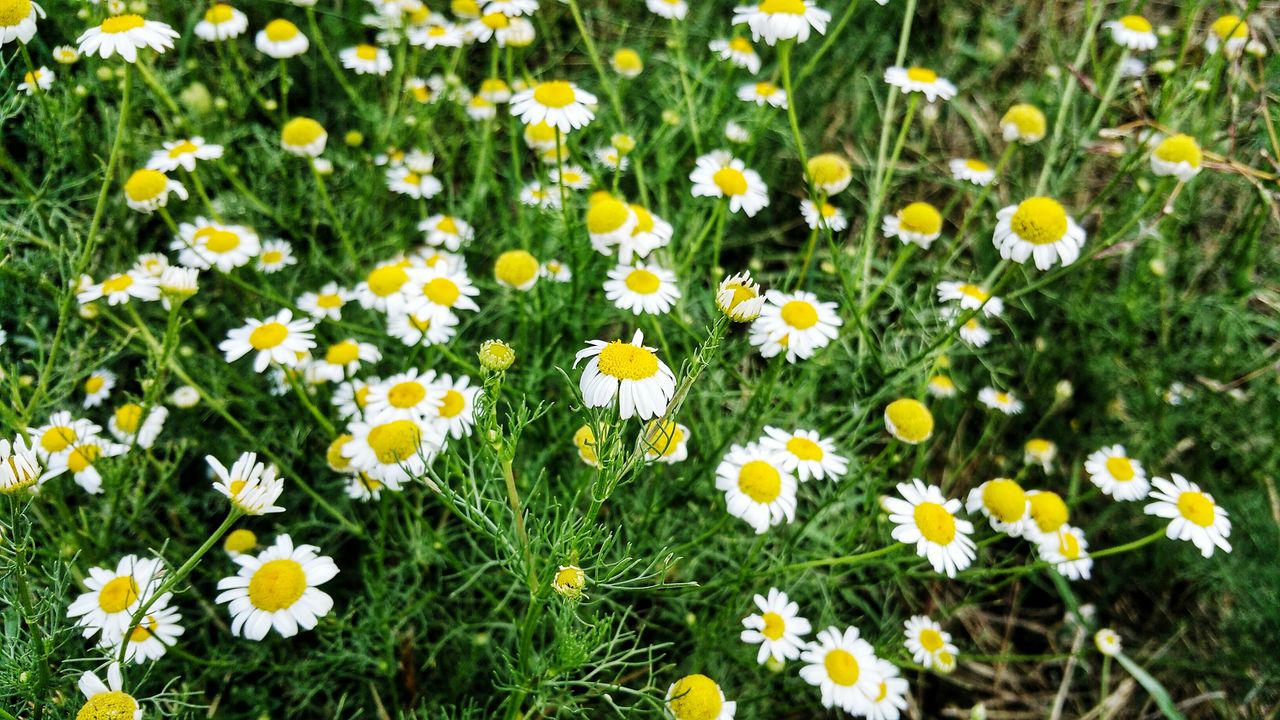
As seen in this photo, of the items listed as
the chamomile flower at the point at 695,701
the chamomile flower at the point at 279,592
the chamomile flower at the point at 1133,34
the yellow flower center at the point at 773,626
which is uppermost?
the chamomile flower at the point at 1133,34

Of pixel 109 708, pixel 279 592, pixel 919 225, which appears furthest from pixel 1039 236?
pixel 109 708

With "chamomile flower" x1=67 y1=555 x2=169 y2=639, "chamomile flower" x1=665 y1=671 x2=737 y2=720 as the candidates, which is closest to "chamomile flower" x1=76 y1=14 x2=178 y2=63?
"chamomile flower" x1=67 y1=555 x2=169 y2=639

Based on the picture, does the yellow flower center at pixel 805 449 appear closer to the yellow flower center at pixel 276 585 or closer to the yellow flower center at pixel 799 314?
the yellow flower center at pixel 799 314

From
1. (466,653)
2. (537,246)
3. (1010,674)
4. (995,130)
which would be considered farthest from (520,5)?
(1010,674)

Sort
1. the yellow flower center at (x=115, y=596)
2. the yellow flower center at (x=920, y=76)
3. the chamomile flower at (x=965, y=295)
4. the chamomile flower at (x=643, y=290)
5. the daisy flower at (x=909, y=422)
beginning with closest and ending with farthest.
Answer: the yellow flower center at (x=115, y=596) → the daisy flower at (x=909, y=422) → the chamomile flower at (x=643, y=290) → the chamomile flower at (x=965, y=295) → the yellow flower center at (x=920, y=76)

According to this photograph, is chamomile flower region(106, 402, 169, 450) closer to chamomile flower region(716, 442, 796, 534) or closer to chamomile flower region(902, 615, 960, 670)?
chamomile flower region(716, 442, 796, 534)

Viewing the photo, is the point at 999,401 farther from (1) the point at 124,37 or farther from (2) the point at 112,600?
(1) the point at 124,37

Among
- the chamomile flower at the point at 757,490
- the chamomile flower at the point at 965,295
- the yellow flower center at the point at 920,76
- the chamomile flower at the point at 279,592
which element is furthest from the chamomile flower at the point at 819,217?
the chamomile flower at the point at 279,592
